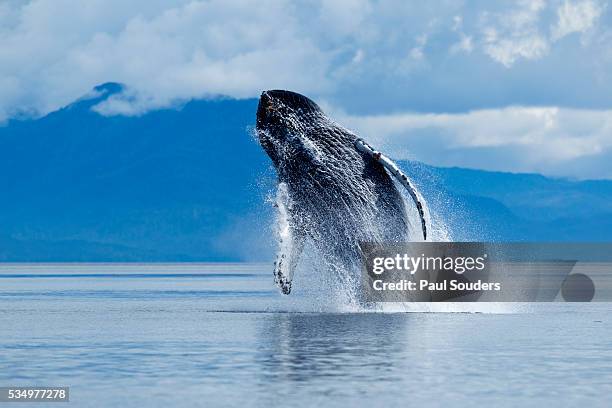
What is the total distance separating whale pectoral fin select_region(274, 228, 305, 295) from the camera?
3381cm

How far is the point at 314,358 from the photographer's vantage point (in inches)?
953

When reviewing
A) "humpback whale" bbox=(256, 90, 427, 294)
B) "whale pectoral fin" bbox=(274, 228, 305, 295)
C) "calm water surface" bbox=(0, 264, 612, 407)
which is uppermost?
"humpback whale" bbox=(256, 90, 427, 294)

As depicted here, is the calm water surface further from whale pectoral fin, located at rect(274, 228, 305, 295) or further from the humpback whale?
the humpback whale

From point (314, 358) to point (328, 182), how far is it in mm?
9323

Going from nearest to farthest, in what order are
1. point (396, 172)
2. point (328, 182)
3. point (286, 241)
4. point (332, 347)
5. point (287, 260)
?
point (332, 347), point (396, 172), point (328, 182), point (286, 241), point (287, 260)

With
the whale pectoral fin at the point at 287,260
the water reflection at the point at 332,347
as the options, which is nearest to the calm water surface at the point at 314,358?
the water reflection at the point at 332,347

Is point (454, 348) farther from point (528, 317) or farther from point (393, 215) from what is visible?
point (528, 317)

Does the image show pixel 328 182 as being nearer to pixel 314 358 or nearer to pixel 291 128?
pixel 291 128

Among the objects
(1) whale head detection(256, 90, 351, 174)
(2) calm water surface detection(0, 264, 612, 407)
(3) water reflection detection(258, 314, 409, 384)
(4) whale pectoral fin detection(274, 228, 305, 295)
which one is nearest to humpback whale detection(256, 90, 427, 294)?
(1) whale head detection(256, 90, 351, 174)

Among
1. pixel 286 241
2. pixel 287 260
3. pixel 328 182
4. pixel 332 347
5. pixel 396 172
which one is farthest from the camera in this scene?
pixel 287 260

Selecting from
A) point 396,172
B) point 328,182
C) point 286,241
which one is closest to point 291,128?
point 328,182

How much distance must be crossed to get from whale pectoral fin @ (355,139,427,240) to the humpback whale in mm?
24

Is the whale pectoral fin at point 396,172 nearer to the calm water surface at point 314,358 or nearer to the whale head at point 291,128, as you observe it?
the whale head at point 291,128

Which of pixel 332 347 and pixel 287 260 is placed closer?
pixel 332 347
